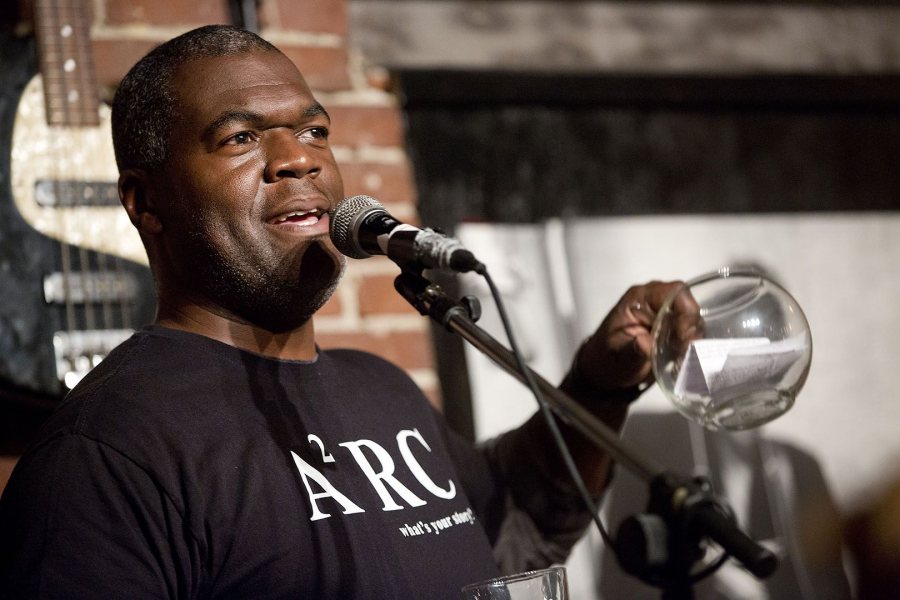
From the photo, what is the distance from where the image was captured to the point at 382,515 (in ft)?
4.80

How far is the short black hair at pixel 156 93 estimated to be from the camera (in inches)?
62.2

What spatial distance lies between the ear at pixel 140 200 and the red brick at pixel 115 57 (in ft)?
1.69

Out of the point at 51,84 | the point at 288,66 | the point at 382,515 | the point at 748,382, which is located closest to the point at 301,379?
the point at 382,515

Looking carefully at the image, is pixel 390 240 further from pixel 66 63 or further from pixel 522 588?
pixel 66 63

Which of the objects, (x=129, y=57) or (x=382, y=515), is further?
(x=129, y=57)

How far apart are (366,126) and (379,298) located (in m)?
0.37

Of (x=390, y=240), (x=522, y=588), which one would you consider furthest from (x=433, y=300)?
(x=522, y=588)

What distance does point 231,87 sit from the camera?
1.56 metres

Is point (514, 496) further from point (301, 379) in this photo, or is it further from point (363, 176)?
point (363, 176)

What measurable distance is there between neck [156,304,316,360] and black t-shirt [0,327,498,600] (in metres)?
0.03

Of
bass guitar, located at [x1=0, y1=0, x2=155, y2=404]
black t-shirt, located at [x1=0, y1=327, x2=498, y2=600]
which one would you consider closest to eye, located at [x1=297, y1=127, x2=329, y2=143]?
black t-shirt, located at [x1=0, y1=327, x2=498, y2=600]

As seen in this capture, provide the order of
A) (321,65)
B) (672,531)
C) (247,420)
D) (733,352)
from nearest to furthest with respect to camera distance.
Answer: (672,531), (733,352), (247,420), (321,65)

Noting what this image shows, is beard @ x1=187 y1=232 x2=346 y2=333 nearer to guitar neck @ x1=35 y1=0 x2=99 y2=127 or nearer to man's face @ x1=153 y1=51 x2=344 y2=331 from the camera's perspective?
man's face @ x1=153 y1=51 x2=344 y2=331

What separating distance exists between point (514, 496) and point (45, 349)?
2.76 ft
